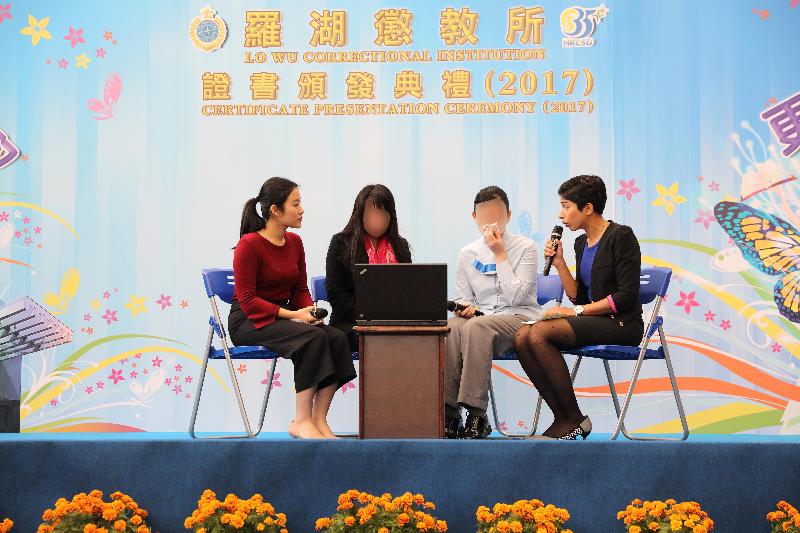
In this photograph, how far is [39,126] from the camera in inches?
204

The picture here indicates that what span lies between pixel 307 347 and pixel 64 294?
1.94 metres

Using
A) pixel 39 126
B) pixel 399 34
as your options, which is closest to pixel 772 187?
pixel 399 34

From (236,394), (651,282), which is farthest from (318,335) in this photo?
(651,282)

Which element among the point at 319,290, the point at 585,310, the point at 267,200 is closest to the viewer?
the point at 585,310

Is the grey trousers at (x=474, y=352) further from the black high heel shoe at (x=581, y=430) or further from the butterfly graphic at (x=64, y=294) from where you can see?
the butterfly graphic at (x=64, y=294)

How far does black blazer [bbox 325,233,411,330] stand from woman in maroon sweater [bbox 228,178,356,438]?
0.12 metres

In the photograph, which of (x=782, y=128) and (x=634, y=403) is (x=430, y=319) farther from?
(x=782, y=128)

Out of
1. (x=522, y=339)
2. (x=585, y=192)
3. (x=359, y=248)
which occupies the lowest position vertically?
(x=522, y=339)

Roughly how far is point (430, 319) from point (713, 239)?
7.01ft

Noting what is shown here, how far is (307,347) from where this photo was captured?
3.85m

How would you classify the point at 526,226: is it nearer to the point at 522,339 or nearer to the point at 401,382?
the point at 522,339

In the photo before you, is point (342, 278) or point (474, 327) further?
point (342, 278)

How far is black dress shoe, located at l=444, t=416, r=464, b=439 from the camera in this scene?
3885 mm

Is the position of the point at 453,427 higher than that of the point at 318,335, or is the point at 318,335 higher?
A: the point at 318,335
